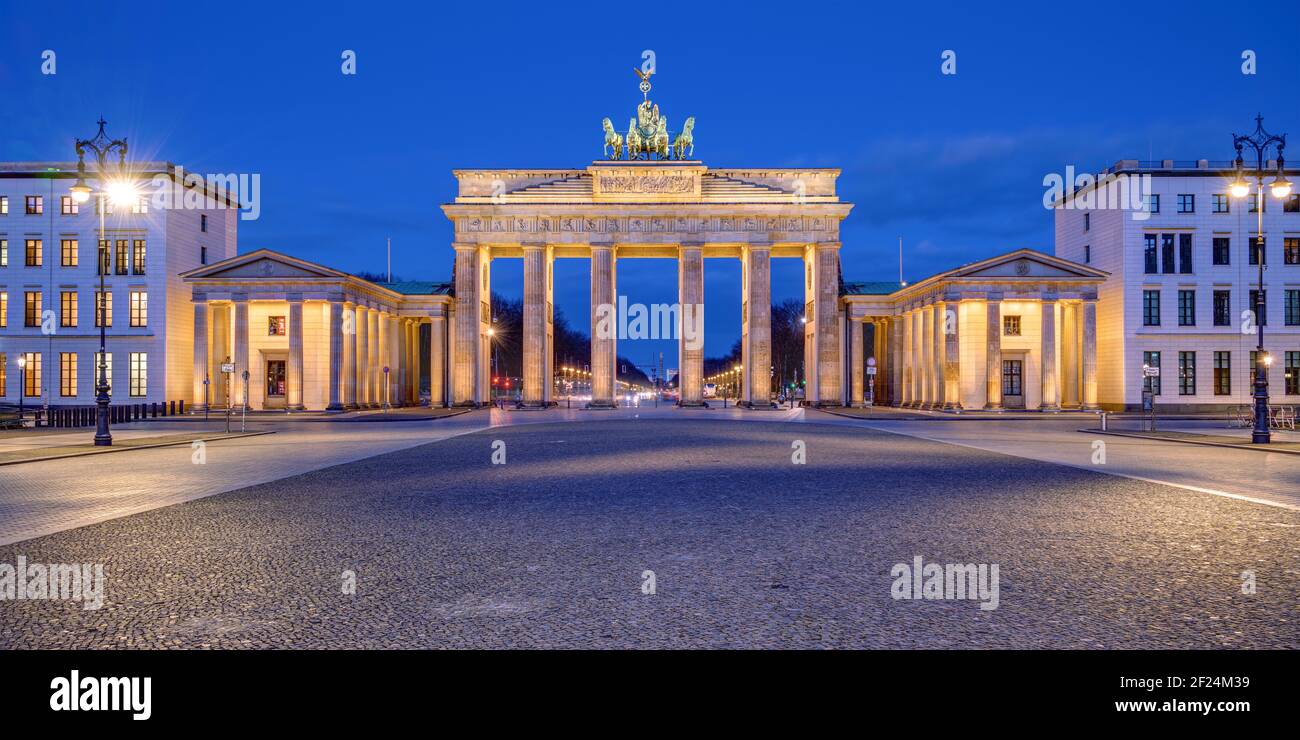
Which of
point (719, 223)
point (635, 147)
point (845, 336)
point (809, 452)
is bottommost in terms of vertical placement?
point (809, 452)

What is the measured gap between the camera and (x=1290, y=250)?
5881 cm

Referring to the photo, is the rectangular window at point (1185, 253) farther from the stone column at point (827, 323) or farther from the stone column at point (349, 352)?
the stone column at point (349, 352)

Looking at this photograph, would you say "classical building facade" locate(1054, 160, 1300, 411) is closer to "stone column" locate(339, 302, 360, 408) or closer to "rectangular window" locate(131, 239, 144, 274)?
"stone column" locate(339, 302, 360, 408)

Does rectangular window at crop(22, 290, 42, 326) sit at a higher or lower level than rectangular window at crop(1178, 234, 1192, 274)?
lower

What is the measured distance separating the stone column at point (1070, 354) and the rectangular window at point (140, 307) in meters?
67.7

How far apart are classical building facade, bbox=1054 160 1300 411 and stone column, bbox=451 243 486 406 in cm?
5031

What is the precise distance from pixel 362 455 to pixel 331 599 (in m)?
17.0

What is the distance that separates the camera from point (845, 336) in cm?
7125

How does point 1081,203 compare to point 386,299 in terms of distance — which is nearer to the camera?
point 1081,203

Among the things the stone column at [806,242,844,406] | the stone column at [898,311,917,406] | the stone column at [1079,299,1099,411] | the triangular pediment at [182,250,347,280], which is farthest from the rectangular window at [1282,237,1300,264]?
the triangular pediment at [182,250,347,280]

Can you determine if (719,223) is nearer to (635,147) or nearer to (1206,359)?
(635,147)

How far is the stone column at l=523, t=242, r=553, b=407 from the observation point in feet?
224
